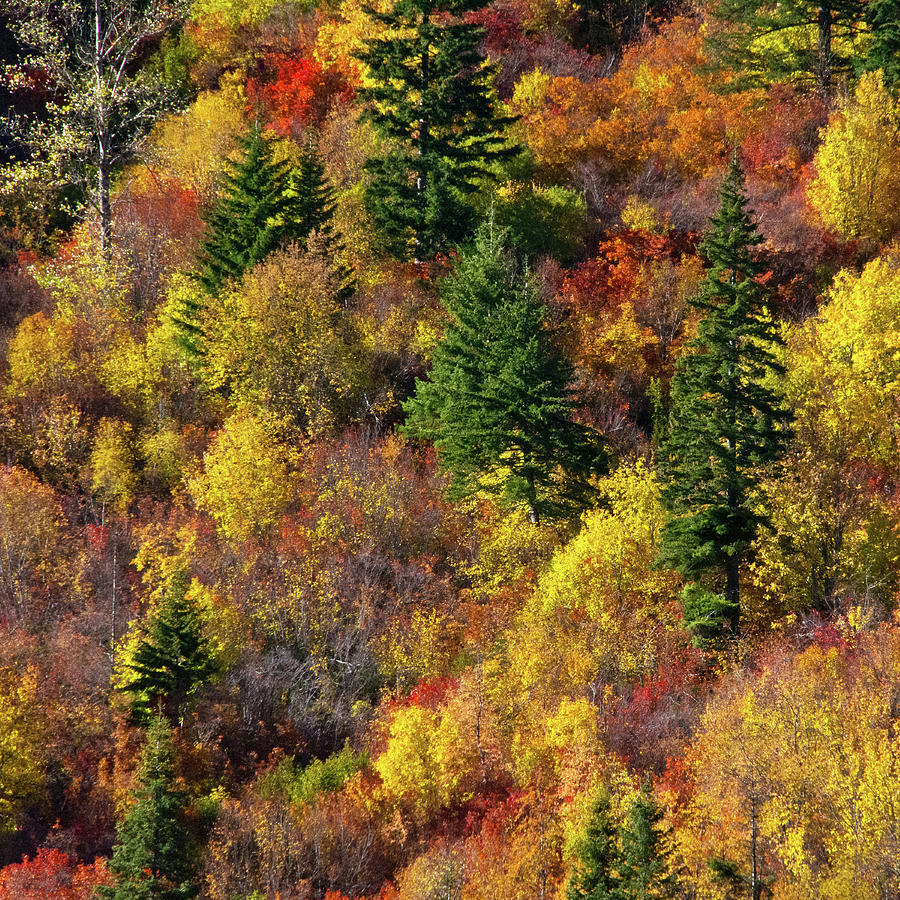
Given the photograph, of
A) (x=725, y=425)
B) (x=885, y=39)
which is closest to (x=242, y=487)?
(x=725, y=425)

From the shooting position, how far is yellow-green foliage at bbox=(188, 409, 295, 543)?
42.5 m

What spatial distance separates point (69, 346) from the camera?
46.8m

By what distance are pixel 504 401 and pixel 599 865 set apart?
18.8 meters

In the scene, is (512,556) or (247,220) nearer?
(512,556)

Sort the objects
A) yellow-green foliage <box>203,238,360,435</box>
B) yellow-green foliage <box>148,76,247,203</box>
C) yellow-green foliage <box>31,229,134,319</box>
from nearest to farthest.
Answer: yellow-green foliage <box>203,238,360,435</box>
yellow-green foliage <box>31,229,134,319</box>
yellow-green foliage <box>148,76,247,203</box>

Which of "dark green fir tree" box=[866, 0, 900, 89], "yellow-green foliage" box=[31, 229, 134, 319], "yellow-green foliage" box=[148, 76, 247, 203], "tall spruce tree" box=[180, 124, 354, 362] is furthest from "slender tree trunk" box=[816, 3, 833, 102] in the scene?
"yellow-green foliage" box=[31, 229, 134, 319]

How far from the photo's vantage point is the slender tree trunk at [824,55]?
187 feet

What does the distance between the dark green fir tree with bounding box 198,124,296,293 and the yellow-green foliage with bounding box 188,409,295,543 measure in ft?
24.8

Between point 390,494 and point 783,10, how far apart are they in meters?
32.8

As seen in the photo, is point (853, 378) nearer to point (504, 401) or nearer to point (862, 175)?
point (504, 401)

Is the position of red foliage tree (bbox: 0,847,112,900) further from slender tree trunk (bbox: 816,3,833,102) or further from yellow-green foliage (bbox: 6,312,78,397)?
slender tree trunk (bbox: 816,3,833,102)

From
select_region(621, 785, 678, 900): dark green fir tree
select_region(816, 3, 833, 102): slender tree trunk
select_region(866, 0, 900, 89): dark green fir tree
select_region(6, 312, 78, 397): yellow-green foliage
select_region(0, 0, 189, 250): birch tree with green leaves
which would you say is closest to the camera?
select_region(621, 785, 678, 900): dark green fir tree

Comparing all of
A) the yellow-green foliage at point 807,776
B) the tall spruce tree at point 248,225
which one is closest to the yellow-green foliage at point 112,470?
→ the tall spruce tree at point 248,225

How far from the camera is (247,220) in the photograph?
46844mm
